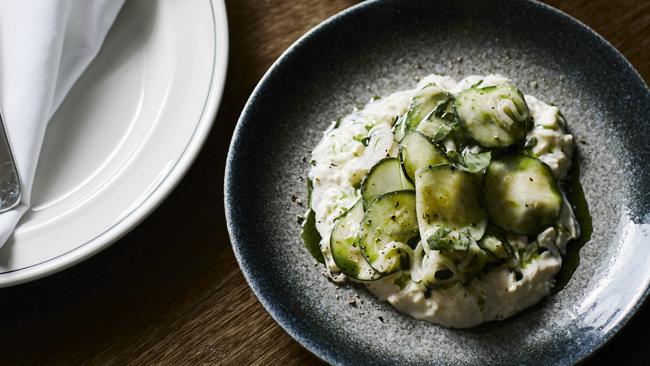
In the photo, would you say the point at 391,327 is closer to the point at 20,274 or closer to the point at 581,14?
the point at 20,274

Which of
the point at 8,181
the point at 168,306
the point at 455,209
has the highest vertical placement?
the point at 455,209

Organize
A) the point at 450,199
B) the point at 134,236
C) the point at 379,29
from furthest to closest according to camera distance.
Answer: the point at 379,29, the point at 134,236, the point at 450,199

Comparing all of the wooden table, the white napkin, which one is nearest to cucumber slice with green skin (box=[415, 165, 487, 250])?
the wooden table

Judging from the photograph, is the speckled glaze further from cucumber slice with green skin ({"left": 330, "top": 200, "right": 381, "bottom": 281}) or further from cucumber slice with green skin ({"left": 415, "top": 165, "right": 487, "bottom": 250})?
cucumber slice with green skin ({"left": 415, "top": 165, "right": 487, "bottom": 250})

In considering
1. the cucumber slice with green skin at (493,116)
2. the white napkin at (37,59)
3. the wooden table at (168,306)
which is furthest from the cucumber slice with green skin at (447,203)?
→ the white napkin at (37,59)

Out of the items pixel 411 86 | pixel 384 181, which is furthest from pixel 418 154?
pixel 411 86

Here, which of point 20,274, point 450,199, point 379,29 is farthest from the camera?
point 379,29

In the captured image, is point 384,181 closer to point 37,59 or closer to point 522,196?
point 522,196

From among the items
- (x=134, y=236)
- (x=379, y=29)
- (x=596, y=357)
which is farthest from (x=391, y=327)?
(x=379, y=29)
